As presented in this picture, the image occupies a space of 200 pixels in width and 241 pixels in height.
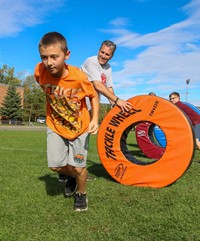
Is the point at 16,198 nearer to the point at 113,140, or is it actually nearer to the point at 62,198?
the point at 62,198

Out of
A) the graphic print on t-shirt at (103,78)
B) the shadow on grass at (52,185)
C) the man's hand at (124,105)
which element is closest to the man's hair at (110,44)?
the graphic print on t-shirt at (103,78)

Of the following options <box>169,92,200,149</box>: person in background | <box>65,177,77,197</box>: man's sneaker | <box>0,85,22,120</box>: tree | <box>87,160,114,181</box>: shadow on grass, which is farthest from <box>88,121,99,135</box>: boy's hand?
<box>0,85,22,120</box>: tree

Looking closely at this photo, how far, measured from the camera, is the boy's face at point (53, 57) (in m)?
3.27

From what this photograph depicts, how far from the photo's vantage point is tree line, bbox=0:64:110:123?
60188 mm

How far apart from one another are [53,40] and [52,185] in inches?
93.4

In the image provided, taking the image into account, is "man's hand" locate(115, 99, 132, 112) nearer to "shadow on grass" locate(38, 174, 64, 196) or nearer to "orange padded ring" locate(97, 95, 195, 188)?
"orange padded ring" locate(97, 95, 195, 188)

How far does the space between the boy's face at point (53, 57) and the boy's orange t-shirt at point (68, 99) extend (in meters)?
0.24

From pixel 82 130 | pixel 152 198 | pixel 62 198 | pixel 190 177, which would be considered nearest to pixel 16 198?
pixel 62 198

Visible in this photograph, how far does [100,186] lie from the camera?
469 centimetres

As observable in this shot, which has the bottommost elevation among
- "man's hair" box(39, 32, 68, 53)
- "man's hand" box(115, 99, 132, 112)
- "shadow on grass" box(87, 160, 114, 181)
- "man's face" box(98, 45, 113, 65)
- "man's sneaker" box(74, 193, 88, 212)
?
"shadow on grass" box(87, 160, 114, 181)

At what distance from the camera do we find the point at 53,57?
3307mm

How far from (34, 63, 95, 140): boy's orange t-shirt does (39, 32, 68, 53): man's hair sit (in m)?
0.36

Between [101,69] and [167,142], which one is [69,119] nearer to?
[167,142]

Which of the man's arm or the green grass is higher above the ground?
the man's arm
